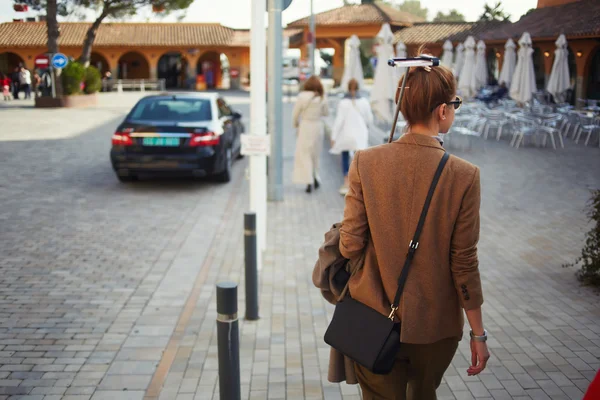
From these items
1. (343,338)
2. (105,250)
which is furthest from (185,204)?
(343,338)

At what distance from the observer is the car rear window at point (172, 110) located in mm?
11367

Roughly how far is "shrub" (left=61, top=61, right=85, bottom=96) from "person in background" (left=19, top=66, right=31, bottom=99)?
2.49 metres

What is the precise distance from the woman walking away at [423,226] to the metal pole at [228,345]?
2.59 feet

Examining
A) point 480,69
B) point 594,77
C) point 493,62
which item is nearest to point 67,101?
point 480,69

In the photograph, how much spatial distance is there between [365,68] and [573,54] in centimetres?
4883

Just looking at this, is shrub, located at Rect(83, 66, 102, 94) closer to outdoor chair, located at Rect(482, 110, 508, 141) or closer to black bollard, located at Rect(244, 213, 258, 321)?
outdoor chair, located at Rect(482, 110, 508, 141)

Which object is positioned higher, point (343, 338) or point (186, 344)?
point (343, 338)

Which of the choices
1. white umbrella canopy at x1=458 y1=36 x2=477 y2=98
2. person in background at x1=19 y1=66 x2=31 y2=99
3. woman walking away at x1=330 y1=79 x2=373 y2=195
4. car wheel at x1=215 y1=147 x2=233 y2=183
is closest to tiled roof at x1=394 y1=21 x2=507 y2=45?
white umbrella canopy at x1=458 y1=36 x2=477 y2=98

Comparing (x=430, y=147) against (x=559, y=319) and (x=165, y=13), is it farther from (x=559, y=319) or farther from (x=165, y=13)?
(x=165, y=13)

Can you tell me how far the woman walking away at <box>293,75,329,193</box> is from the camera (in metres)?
10.3

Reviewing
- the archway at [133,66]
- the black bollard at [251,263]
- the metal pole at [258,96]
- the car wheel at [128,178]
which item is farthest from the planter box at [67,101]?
the black bollard at [251,263]

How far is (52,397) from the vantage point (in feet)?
13.4

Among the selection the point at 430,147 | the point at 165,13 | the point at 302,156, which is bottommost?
the point at 302,156

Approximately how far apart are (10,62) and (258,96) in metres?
15.3
